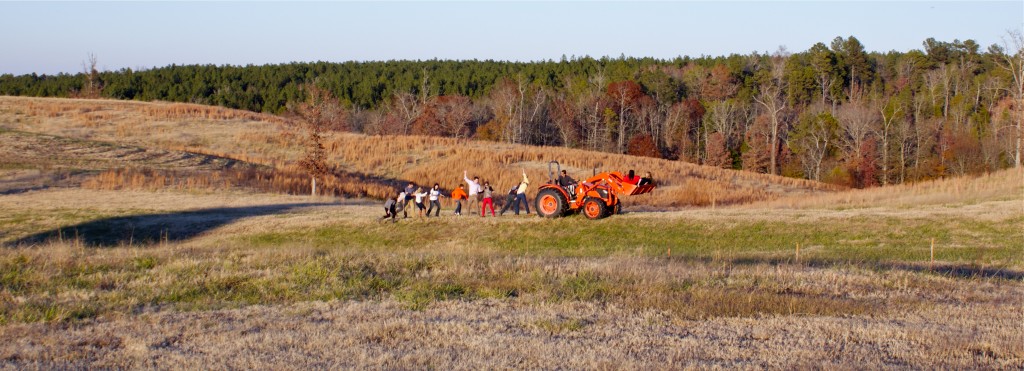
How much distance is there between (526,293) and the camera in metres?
11.0

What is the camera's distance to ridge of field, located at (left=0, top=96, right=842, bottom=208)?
1955 inches

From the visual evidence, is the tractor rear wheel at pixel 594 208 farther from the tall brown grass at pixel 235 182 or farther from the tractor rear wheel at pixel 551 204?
the tall brown grass at pixel 235 182

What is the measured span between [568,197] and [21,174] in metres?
23.2

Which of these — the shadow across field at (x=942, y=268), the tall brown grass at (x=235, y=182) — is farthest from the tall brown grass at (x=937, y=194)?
the tall brown grass at (x=235, y=182)

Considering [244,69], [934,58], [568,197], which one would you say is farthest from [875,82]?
[244,69]

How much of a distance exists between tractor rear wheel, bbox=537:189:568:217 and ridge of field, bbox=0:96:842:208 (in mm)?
20197

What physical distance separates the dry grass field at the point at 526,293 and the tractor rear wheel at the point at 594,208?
14.9 inches

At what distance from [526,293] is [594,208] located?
47.0ft

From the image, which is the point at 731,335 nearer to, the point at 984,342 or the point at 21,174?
the point at 984,342

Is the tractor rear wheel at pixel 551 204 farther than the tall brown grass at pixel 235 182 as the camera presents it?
No

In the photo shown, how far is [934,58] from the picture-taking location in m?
106

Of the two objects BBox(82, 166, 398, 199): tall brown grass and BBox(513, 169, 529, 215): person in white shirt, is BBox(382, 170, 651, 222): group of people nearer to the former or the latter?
BBox(513, 169, 529, 215): person in white shirt

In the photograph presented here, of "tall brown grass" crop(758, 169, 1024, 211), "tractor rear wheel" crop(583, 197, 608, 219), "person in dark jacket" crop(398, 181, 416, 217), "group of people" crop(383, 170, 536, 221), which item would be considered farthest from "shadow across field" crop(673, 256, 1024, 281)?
"tall brown grass" crop(758, 169, 1024, 211)

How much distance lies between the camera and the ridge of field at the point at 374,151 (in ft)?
163
